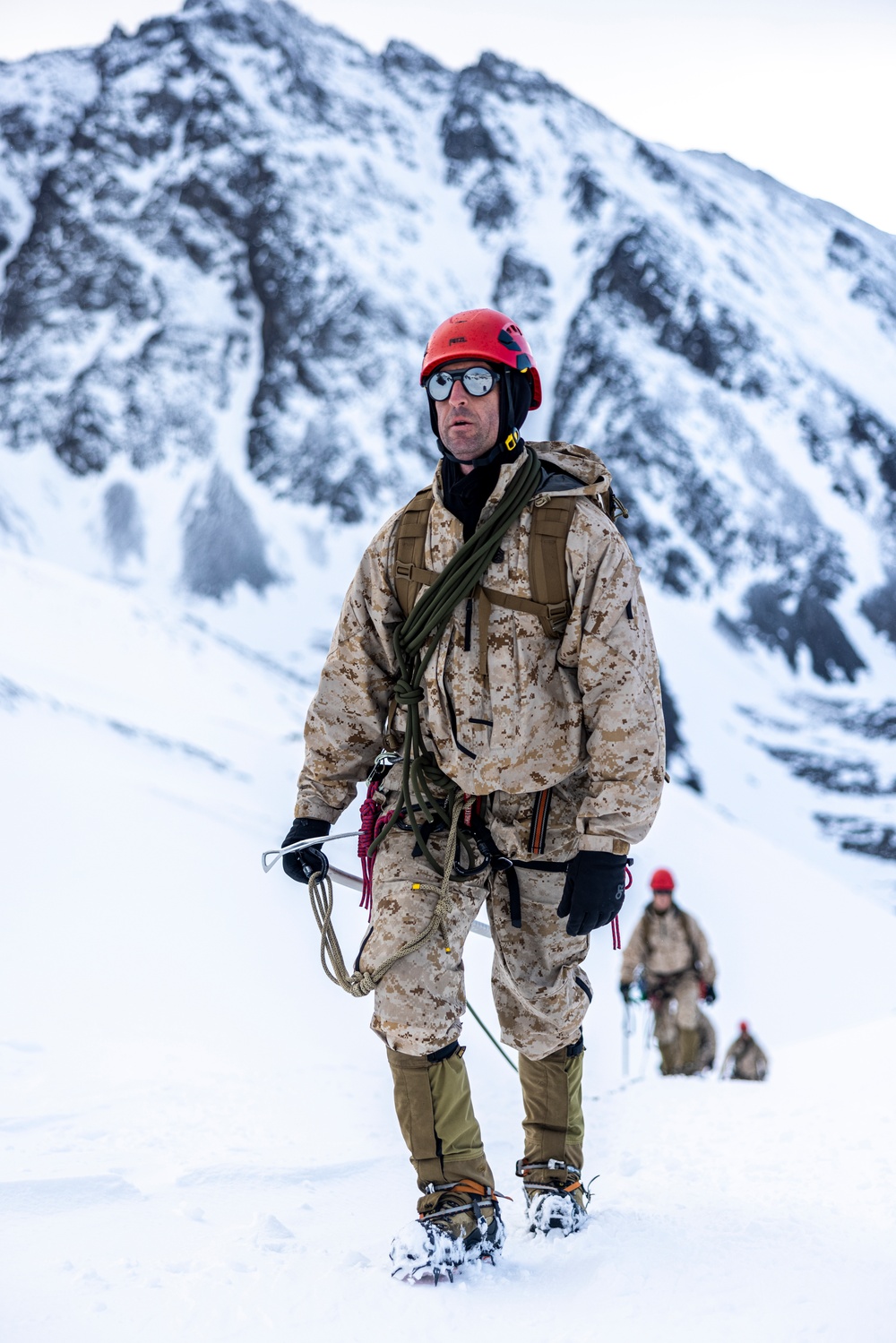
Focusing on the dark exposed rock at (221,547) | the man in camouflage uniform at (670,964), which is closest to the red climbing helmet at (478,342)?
the man in camouflage uniform at (670,964)

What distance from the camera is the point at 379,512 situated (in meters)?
79.6

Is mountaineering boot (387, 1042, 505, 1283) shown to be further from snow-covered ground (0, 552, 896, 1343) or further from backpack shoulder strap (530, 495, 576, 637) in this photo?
Result: backpack shoulder strap (530, 495, 576, 637)

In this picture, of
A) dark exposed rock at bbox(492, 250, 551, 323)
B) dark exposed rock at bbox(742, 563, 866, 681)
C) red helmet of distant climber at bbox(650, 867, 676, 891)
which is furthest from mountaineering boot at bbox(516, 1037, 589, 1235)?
dark exposed rock at bbox(492, 250, 551, 323)

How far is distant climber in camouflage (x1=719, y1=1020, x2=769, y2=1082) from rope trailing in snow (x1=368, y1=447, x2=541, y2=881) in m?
7.37

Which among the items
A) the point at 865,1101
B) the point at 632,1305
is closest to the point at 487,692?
the point at 632,1305

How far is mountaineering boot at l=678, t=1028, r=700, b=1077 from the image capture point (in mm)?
9625

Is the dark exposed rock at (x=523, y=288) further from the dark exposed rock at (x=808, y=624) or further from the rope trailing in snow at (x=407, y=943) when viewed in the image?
the rope trailing in snow at (x=407, y=943)

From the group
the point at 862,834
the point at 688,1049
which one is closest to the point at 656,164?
the point at 862,834

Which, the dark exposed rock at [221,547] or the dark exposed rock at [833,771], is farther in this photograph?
the dark exposed rock at [221,547]

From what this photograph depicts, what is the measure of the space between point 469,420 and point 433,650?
2.39 feet

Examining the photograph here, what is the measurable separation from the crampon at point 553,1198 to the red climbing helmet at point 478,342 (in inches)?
101

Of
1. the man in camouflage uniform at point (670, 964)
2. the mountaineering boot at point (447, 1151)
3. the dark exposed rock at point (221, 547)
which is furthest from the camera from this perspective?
the dark exposed rock at point (221, 547)

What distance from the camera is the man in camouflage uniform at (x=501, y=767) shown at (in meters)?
2.95

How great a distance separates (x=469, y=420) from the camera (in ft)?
10.4
